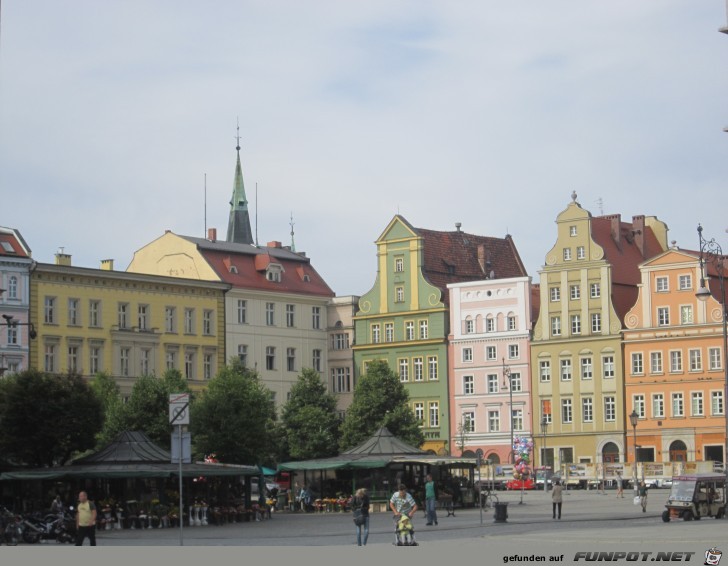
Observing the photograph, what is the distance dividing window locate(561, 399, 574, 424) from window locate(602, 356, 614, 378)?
10.2 ft

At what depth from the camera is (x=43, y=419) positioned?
2520 inches

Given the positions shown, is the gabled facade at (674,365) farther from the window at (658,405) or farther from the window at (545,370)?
the window at (545,370)

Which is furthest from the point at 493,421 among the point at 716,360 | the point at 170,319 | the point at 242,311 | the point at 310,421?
the point at 170,319

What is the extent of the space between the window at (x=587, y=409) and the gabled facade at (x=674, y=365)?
2447mm

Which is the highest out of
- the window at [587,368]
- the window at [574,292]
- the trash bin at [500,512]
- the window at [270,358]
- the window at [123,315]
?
the window at [574,292]

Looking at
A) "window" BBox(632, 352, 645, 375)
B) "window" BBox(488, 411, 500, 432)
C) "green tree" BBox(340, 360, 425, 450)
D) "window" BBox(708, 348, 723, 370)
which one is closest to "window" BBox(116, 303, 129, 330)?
"green tree" BBox(340, 360, 425, 450)

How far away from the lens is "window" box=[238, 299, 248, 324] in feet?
339

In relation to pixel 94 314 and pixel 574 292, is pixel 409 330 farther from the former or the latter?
pixel 94 314

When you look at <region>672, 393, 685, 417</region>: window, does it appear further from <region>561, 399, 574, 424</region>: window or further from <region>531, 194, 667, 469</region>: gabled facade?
<region>561, 399, 574, 424</region>: window

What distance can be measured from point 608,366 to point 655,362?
3339mm

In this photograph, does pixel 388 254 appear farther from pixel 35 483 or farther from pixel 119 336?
pixel 35 483

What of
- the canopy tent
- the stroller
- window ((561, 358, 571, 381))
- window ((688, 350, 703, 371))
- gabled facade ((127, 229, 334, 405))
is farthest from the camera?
gabled facade ((127, 229, 334, 405))

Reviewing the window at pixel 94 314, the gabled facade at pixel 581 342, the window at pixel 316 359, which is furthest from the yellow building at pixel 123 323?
the gabled facade at pixel 581 342

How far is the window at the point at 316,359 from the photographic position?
358ft
